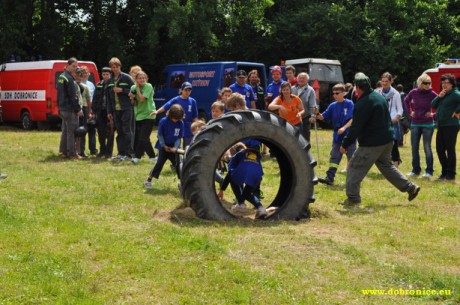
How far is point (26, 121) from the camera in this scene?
22078 mm

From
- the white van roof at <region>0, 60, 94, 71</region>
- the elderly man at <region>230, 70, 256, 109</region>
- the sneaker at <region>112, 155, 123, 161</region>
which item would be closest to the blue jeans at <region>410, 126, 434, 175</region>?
the elderly man at <region>230, 70, 256, 109</region>

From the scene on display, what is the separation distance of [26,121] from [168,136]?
13.9 metres

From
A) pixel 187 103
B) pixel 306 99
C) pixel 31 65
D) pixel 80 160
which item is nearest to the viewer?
pixel 187 103

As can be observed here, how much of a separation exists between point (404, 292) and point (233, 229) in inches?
91.8

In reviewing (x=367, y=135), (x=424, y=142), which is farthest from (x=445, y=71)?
(x=367, y=135)

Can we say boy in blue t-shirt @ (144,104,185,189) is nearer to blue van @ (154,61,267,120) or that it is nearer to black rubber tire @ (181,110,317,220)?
black rubber tire @ (181,110,317,220)

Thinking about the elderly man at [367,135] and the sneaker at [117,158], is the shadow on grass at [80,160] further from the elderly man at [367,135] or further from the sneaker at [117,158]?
the elderly man at [367,135]

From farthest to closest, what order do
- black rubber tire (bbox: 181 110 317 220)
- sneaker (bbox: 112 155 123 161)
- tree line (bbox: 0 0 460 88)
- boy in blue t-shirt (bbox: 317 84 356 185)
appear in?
tree line (bbox: 0 0 460 88) < sneaker (bbox: 112 155 123 161) < boy in blue t-shirt (bbox: 317 84 356 185) < black rubber tire (bbox: 181 110 317 220)

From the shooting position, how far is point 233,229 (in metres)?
6.85

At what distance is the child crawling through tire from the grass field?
1.95 ft

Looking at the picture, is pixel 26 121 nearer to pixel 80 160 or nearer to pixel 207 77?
pixel 207 77

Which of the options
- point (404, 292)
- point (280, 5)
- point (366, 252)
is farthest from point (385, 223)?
point (280, 5)

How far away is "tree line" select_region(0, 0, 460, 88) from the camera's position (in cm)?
2578

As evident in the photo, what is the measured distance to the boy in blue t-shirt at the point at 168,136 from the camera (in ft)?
31.0
